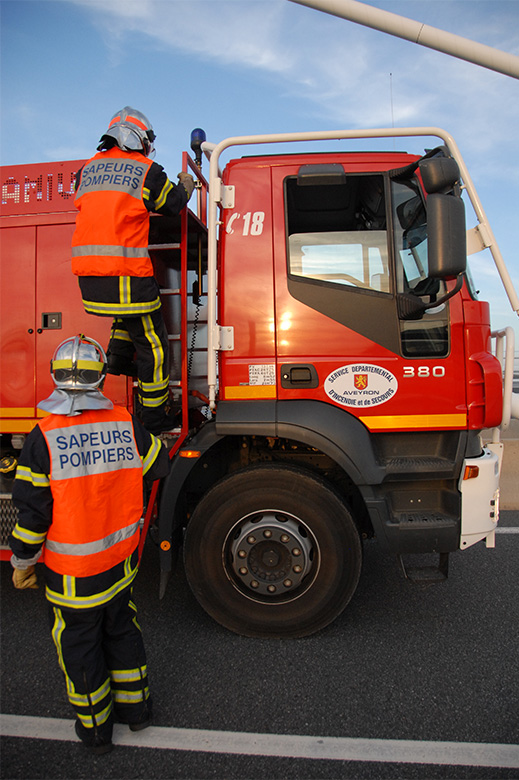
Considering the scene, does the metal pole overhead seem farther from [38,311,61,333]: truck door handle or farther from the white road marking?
the white road marking

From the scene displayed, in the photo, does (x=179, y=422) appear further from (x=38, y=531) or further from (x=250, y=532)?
(x=38, y=531)

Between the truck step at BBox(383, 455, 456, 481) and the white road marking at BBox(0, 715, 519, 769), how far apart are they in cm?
123

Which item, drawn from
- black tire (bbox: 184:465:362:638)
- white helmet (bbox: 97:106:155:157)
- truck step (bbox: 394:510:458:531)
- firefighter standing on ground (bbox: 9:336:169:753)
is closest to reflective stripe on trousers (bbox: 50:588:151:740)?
firefighter standing on ground (bbox: 9:336:169:753)

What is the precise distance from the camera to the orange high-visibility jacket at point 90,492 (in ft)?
6.73

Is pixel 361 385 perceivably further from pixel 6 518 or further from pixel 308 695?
pixel 6 518

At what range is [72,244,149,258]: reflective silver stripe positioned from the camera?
2805mm

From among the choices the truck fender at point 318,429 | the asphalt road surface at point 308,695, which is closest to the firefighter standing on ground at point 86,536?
the asphalt road surface at point 308,695

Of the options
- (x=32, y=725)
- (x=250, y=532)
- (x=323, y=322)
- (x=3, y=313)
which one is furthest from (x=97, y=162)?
(x=32, y=725)

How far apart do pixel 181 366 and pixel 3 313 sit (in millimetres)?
1276

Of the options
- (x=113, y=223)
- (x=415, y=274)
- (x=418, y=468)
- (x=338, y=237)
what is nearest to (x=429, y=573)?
(x=418, y=468)

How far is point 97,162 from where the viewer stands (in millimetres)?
Result: 2926

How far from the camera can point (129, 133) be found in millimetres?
2967

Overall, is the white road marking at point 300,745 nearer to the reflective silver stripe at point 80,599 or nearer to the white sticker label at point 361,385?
the reflective silver stripe at point 80,599

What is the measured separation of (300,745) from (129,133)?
3.23 m
